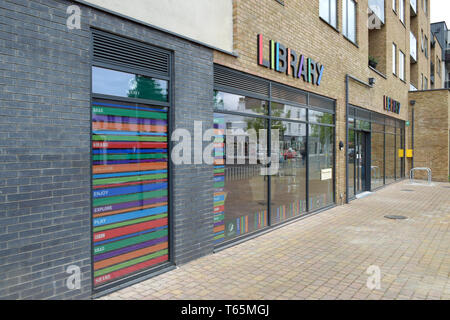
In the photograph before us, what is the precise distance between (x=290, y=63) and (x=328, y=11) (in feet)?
11.2

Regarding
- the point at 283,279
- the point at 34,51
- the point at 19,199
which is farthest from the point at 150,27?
the point at 283,279

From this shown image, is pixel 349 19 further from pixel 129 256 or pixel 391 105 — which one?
pixel 129 256

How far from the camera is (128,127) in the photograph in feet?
15.9

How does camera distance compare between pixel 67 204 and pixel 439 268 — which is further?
pixel 439 268

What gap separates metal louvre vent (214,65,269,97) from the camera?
20.9 ft

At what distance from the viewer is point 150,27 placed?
4930mm

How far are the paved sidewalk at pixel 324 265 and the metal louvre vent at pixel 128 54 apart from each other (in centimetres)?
299

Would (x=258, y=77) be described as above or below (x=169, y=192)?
above

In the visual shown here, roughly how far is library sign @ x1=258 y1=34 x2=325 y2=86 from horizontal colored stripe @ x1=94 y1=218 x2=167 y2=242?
12.8 ft

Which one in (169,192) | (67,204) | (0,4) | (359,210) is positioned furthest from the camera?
(359,210)

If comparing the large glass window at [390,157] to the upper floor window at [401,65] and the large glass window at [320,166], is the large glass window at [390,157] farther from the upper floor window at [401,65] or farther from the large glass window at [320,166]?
the large glass window at [320,166]

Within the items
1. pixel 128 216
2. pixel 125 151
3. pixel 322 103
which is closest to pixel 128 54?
pixel 125 151

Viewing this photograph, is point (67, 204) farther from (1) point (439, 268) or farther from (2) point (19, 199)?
(1) point (439, 268)

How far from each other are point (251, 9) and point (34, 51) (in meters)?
4.55
